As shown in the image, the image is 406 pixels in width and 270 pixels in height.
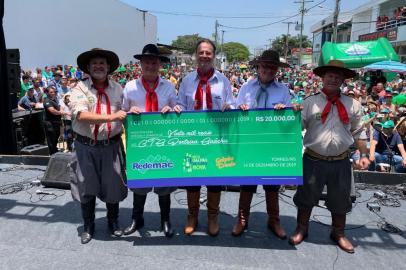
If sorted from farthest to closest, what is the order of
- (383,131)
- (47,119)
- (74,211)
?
(47,119), (383,131), (74,211)

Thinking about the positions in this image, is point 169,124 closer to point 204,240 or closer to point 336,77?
point 204,240

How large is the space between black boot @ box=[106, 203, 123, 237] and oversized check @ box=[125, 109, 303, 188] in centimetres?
45

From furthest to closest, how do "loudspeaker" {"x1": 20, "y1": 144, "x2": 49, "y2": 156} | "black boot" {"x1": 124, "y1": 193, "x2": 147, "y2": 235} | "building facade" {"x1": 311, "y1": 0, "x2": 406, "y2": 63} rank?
1. "building facade" {"x1": 311, "y1": 0, "x2": 406, "y2": 63}
2. "loudspeaker" {"x1": 20, "y1": 144, "x2": 49, "y2": 156}
3. "black boot" {"x1": 124, "y1": 193, "x2": 147, "y2": 235}

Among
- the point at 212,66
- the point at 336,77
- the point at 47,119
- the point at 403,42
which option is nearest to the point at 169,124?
the point at 212,66

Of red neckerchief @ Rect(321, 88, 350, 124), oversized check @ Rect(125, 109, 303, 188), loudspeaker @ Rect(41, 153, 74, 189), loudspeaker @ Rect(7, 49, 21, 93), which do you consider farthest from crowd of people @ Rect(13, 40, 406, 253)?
loudspeaker @ Rect(7, 49, 21, 93)

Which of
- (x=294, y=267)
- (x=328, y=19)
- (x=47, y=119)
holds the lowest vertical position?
(x=294, y=267)

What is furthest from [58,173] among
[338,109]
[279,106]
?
[338,109]

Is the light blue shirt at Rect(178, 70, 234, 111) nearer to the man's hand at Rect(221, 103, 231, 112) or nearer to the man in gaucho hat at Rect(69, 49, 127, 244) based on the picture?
the man's hand at Rect(221, 103, 231, 112)

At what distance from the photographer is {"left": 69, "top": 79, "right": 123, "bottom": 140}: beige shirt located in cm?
342

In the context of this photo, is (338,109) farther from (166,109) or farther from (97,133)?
(97,133)

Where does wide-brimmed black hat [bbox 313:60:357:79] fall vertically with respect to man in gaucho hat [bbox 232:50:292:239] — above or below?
above

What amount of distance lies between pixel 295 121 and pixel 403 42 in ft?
94.7

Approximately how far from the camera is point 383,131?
631 centimetres

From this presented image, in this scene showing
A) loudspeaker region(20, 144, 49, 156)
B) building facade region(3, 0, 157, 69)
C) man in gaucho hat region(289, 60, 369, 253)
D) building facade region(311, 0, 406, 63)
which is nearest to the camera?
man in gaucho hat region(289, 60, 369, 253)
